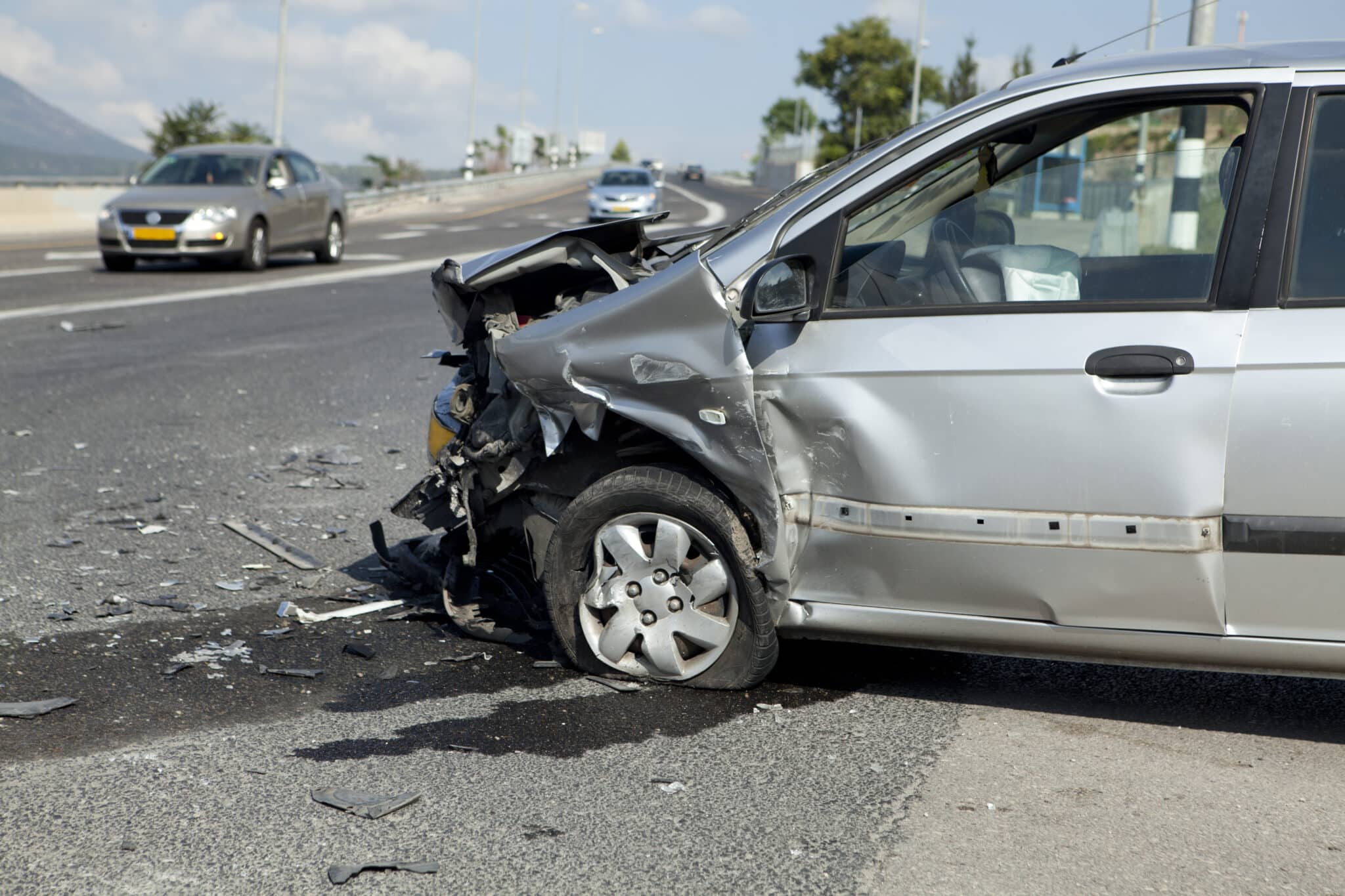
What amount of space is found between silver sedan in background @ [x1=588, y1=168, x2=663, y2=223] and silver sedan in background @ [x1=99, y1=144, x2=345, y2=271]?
15.2m

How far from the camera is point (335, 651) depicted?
4629 millimetres

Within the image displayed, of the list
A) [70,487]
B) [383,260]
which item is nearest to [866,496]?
[70,487]

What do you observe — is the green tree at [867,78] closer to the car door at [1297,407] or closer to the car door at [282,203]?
the car door at [282,203]

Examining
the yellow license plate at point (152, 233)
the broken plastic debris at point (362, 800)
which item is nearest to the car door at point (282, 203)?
the yellow license plate at point (152, 233)

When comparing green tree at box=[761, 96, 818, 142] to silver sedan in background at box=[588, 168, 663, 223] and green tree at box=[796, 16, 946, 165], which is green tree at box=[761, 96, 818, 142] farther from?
silver sedan in background at box=[588, 168, 663, 223]

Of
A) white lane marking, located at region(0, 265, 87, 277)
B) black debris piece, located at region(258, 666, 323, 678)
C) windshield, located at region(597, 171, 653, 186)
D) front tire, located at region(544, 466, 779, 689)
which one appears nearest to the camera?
front tire, located at region(544, 466, 779, 689)

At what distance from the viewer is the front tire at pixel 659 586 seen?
4070 mm

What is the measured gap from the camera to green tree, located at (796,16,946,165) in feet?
260

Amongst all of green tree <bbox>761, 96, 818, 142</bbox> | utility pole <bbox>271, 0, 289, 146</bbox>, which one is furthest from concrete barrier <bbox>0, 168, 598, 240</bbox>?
green tree <bbox>761, 96, 818, 142</bbox>

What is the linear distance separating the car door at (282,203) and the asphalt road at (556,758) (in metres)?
13.4

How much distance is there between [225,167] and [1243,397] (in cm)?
1792

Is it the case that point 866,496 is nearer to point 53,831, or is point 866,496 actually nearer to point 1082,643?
point 1082,643

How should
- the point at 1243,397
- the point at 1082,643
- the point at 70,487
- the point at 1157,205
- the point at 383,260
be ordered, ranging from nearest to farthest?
the point at 1243,397 → the point at 1082,643 → the point at 70,487 → the point at 1157,205 → the point at 383,260

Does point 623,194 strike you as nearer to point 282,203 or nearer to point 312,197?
point 312,197
